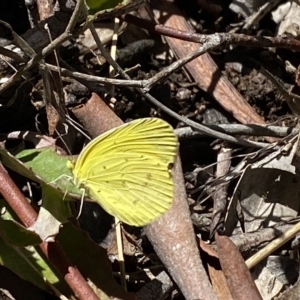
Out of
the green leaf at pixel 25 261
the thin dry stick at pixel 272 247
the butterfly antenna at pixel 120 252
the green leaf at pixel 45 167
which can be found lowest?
the thin dry stick at pixel 272 247

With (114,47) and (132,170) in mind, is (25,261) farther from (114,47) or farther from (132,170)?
(114,47)

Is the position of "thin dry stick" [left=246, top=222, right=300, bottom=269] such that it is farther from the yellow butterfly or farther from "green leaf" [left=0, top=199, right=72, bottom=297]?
"green leaf" [left=0, top=199, right=72, bottom=297]

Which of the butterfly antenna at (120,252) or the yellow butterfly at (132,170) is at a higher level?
the yellow butterfly at (132,170)

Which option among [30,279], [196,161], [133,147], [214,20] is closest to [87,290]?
[30,279]

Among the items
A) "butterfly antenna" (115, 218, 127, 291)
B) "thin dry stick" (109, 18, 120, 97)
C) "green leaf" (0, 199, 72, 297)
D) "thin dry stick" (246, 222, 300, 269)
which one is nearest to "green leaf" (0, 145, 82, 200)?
"green leaf" (0, 199, 72, 297)

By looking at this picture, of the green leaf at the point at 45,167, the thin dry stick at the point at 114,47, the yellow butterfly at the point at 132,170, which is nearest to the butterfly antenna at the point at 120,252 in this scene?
the yellow butterfly at the point at 132,170

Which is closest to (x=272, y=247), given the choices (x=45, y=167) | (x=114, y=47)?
(x=45, y=167)

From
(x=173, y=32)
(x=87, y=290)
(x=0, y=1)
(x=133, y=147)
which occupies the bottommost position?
(x=87, y=290)

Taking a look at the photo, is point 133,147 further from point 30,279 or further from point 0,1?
point 0,1

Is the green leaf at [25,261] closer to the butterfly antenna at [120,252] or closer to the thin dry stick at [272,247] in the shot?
the butterfly antenna at [120,252]
